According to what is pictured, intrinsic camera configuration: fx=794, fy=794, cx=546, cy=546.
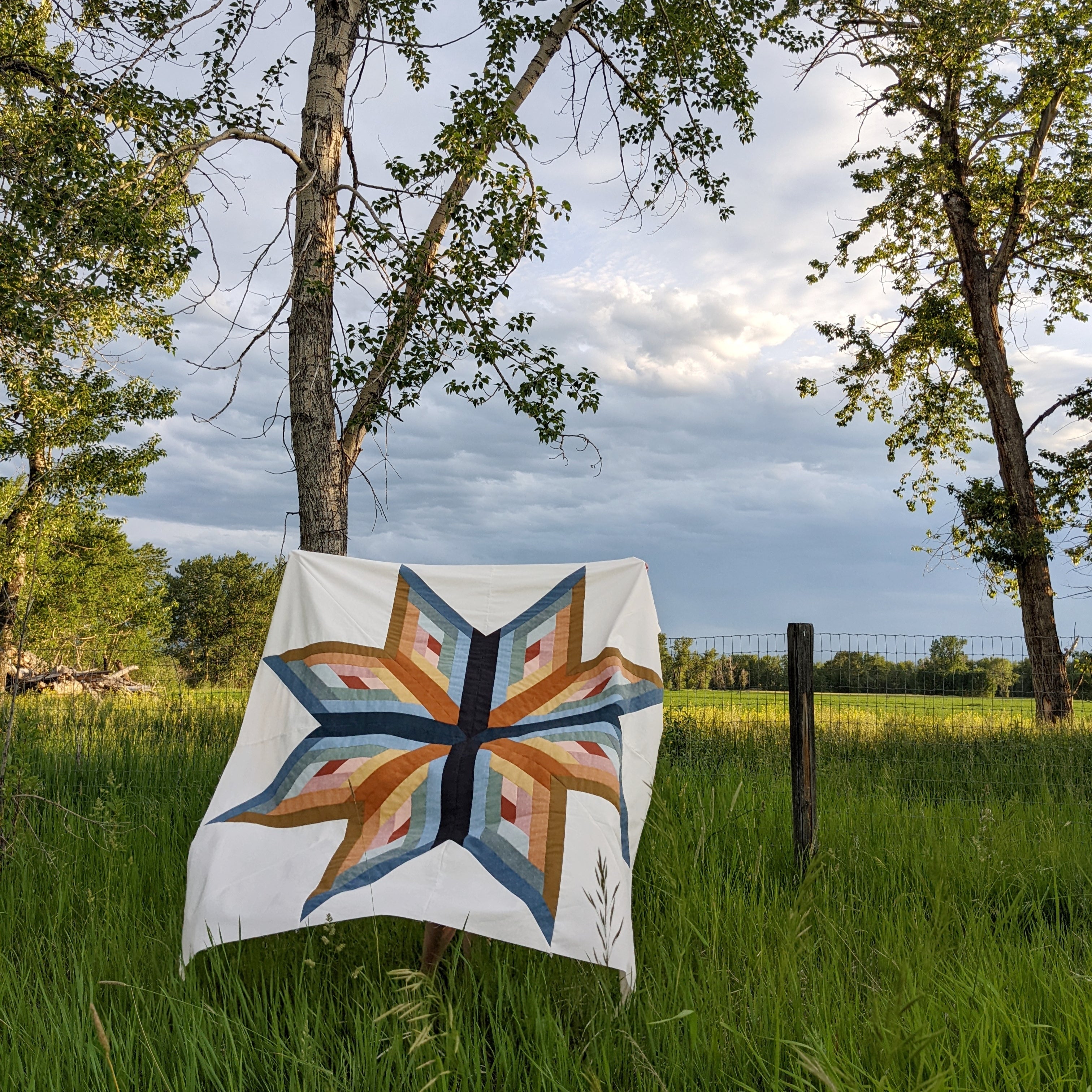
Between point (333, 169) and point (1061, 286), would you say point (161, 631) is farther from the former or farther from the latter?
point (1061, 286)

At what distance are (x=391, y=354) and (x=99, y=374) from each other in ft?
42.9

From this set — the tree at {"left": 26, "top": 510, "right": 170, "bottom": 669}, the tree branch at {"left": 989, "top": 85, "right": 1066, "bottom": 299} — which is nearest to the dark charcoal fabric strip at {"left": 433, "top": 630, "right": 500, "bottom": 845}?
the tree branch at {"left": 989, "top": 85, "right": 1066, "bottom": 299}

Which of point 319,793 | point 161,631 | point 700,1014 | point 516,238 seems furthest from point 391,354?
point 161,631

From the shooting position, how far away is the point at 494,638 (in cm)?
364

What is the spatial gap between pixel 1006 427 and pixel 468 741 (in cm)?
1249

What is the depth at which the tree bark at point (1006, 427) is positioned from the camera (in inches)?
478

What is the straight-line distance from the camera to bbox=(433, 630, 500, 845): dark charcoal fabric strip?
298 centimetres

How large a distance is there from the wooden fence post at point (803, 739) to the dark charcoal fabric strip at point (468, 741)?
195 cm

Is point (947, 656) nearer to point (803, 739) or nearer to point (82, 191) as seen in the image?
point (803, 739)

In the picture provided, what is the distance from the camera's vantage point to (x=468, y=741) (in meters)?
3.26

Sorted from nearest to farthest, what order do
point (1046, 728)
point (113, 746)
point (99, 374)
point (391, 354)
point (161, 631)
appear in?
point (391, 354) < point (113, 746) < point (1046, 728) < point (99, 374) < point (161, 631)

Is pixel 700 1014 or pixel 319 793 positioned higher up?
pixel 319 793

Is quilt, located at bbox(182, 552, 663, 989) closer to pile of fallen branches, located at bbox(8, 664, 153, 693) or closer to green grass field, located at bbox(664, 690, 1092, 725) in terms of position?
green grass field, located at bbox(664, 690, 1092, 725)

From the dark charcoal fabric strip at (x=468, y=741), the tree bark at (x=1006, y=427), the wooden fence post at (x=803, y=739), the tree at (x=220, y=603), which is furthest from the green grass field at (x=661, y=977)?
the tree at (x=220, y=603)
